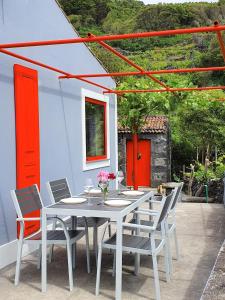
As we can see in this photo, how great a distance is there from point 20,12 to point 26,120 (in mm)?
1359

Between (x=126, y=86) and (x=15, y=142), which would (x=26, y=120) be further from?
(x=126, y=86)

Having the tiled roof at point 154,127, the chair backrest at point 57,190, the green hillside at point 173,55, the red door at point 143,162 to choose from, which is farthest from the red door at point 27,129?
A: the red door at point 143,162

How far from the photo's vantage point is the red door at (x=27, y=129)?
16.7 feet

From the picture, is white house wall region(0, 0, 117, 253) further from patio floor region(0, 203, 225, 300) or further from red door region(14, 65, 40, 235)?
patio floor region(0, 203, 225, 300)

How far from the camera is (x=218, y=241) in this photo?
5812 mm

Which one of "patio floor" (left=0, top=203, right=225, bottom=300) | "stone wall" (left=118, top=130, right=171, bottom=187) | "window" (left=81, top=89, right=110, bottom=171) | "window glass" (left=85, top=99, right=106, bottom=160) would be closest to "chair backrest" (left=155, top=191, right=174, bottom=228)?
"patio floor" (left=0, top=203, right=225, bottom=300)

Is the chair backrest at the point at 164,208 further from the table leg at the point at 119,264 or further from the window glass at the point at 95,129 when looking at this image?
the window glass at the point at 95,129

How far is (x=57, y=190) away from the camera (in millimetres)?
5285

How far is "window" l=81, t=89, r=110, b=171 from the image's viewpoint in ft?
25.4

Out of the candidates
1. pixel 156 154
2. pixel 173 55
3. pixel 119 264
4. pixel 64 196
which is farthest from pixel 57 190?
pixel 173 55

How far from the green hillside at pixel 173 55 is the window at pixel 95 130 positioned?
2.39 feet

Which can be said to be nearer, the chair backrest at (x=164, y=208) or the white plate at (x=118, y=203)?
the chair backrest at (x=164, y=208)

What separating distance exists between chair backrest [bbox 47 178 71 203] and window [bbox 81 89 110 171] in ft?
6.92

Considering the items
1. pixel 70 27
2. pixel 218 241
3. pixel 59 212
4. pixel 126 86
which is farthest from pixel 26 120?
pixel 126 86
